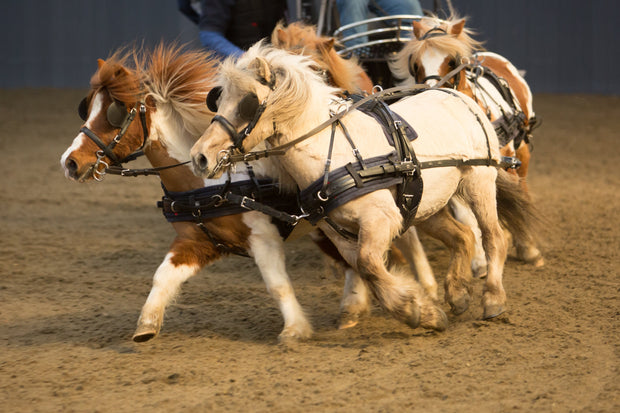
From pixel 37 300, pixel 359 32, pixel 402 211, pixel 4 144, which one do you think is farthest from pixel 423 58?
A: pixel 4 144

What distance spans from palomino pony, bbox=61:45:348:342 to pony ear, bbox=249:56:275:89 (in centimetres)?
56

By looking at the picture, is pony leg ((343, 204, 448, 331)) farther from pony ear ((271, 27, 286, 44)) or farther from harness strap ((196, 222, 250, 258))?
pony ear ((271, 27, 286, 44))

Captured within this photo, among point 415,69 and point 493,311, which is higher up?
point 415,69

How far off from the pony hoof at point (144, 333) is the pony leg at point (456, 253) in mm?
→ 1469

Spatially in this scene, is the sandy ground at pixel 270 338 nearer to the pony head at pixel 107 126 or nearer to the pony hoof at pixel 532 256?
the pony hoof at pixel 532 256

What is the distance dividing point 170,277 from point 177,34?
11.5 meters

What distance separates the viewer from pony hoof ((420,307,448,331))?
3281 mm

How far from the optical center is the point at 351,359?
3.20 m

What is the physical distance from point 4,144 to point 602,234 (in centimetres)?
813

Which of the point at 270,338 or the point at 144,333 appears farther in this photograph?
the point at 270,338

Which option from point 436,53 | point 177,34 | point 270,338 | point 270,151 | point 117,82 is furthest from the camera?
point 177,34

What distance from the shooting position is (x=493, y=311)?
3.63 m

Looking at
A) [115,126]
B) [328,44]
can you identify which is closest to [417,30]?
[328,44]

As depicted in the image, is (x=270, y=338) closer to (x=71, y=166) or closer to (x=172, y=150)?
(x=172, y=150)
